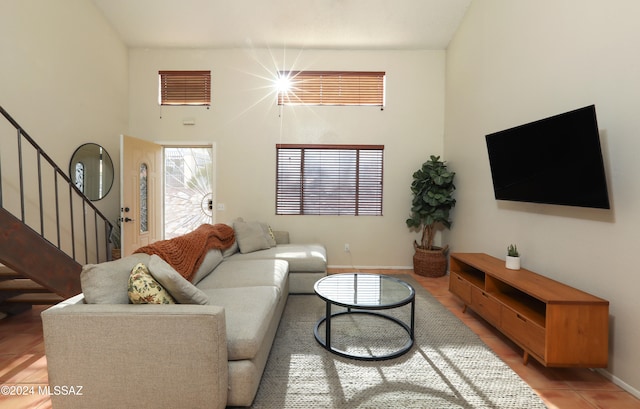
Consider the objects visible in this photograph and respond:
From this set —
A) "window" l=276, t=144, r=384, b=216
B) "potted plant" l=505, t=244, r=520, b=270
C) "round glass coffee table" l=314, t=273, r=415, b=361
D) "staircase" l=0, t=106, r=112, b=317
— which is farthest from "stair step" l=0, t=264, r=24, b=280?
"potted plant" l=505, t=244, r=520, b=270

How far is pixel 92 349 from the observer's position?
1.45m

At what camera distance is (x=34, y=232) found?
7.50 feet

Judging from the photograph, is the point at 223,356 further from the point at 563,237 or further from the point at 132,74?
the point at 132,74

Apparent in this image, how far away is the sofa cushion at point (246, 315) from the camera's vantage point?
161 cm

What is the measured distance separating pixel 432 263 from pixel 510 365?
2.22m

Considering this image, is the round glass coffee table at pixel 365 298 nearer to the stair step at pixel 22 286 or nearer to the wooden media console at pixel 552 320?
the wooden media console at pixel 552 320

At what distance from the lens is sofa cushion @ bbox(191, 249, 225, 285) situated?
2647mm

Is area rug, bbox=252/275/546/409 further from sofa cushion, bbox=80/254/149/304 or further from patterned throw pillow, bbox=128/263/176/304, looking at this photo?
sofa cushion, bbox=80/254/149/304

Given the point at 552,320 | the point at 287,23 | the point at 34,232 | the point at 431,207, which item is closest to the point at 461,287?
the point at 552,320

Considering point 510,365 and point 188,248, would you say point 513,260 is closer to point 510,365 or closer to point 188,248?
point 510,365

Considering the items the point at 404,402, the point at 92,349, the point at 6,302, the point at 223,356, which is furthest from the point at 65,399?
the point at 6,302

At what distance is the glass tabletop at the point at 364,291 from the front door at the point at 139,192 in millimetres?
2932

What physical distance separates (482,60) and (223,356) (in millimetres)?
4114

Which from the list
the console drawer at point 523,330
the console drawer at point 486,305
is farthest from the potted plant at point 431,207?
the console drawer at point 523,330
